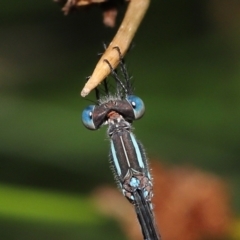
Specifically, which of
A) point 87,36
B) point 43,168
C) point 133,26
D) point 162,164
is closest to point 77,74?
point 87,36

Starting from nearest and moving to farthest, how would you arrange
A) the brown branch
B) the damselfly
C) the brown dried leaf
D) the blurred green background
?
the brown branch < the damselfly < the brown dried leaf < the blurred green background

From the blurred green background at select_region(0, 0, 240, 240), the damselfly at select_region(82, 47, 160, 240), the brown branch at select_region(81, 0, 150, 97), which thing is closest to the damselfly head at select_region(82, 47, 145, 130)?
the damselfly at select_region(82, 47, 160, 240)

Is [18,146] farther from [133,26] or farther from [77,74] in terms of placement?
[133,26]

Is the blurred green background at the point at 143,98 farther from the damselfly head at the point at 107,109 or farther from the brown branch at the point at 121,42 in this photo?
the brown branch at the point at 121,42

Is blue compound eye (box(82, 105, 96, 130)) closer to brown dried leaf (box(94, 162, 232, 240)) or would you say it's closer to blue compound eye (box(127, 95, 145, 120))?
blue compound eye (box(127, 95, 145, 120))

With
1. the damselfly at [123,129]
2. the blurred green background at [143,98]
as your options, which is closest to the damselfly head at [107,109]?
the damselfly at [123,129]

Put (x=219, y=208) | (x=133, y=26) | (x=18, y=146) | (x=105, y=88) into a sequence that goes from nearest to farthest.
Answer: (x=133, y=26) → (x=105, y=88) → (x=219, y=208) → (x=18, y=146)
